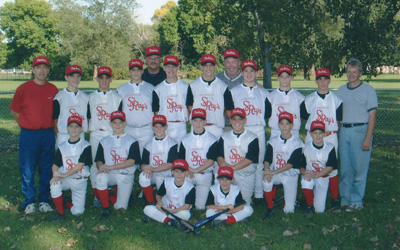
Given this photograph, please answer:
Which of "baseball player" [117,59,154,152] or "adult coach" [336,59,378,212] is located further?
"baseball player" [117,59,154,152]

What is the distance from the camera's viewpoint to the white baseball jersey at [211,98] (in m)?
6.79

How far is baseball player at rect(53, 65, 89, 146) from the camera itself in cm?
662

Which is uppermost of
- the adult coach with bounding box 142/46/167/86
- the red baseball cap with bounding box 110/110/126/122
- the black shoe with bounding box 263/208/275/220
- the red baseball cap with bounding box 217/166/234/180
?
the adult coach with bounding box 142/46/167/86

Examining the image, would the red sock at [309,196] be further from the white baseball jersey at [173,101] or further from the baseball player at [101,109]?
the baseball player at [101,109]

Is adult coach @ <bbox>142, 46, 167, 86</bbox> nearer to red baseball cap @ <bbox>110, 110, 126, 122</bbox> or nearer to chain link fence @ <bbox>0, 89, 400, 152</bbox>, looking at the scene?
red baseball cap @ <bbox>110, 110, 126, 122</bbox>

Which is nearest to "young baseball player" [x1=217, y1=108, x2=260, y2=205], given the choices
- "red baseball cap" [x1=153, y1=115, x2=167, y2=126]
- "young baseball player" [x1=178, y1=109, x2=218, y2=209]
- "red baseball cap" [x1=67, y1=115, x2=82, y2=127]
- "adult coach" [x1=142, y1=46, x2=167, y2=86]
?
"young baseball player" [x1=178, y1=109, x2=218, y2=209]

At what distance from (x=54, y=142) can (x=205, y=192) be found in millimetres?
2578

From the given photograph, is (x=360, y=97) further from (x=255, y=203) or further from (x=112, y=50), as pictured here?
(x=112, y=50)

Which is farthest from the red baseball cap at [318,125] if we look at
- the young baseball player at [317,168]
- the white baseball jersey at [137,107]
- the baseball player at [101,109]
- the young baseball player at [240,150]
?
the baseball player at [101,109]

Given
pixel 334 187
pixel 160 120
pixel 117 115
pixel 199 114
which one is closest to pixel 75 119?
pixel 117 115

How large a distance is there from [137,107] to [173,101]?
647 mm

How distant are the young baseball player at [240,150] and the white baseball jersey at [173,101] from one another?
2.85ft

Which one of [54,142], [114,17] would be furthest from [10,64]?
[54,142]

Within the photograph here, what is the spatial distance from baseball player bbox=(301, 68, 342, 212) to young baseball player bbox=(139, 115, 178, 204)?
7.30 ft
